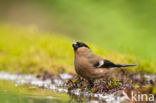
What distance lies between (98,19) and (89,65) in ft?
46.7

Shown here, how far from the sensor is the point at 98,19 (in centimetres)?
2080

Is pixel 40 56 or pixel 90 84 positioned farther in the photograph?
pixel 40 56

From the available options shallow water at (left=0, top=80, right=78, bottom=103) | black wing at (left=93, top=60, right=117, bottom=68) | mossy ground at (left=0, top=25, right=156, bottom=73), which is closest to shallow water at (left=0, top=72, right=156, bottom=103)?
shallow water at (left=0, top=80, right=78, bottom=103)

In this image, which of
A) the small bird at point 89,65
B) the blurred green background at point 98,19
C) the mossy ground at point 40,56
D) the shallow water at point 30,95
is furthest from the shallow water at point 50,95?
the blurred green background at point 98,19

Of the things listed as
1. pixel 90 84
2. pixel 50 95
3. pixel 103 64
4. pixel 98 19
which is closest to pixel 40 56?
pixel 90 84

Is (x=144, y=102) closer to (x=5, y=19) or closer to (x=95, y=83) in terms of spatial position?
(x=95, y=83)

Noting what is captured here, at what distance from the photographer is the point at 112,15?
1989cm

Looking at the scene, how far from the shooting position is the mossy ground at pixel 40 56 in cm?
1014

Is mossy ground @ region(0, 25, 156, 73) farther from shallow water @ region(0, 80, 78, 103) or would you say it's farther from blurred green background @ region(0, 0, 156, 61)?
blurred green background @ region(0, 0, 156, 61)

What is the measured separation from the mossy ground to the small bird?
2.68 m

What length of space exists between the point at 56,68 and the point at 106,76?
3.40m

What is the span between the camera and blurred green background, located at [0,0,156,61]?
18656mm

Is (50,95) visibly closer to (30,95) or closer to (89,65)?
(30,95)

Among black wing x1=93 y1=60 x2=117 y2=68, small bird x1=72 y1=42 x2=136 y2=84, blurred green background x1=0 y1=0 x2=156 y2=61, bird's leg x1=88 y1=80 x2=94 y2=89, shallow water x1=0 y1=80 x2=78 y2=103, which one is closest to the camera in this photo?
shallow water x1=0 y1=80 x2=78 y2=103
